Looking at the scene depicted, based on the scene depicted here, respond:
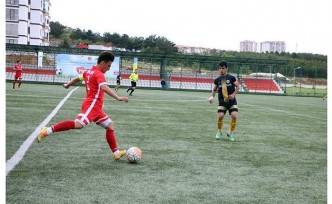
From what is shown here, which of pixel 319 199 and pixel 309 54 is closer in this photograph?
pixel 319 199

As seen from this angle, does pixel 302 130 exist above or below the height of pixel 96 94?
below

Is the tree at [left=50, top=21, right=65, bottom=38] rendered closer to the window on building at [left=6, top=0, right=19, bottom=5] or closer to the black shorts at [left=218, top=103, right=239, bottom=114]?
the window on building at [left=6, top=0, right=19, bottom=5]

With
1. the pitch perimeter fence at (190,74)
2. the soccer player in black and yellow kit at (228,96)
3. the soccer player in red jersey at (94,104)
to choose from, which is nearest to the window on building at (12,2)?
the pitch perimeter fence at (190,74)

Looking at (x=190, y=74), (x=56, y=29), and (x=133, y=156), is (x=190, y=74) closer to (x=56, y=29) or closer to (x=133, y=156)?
(x=133, y=156)

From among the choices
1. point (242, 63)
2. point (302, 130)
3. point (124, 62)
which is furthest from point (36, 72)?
point (302, 130)

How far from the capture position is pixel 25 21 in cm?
7325

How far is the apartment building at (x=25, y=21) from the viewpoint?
2820 inches

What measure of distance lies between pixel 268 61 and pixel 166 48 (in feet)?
165

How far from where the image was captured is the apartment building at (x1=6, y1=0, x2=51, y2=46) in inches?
2820

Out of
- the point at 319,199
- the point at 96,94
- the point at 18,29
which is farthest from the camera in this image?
the point at 18,29

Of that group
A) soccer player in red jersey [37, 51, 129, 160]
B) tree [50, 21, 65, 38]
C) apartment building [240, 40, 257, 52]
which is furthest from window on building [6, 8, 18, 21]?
apartment building [240, 40, 257, 52]

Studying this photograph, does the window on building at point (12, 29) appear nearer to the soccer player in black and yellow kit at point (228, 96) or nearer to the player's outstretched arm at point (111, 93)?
the soccer player in black and yellow kit at point (228, 96)

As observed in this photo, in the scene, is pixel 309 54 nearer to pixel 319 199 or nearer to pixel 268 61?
pixel 268 61

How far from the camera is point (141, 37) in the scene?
3617 inches
